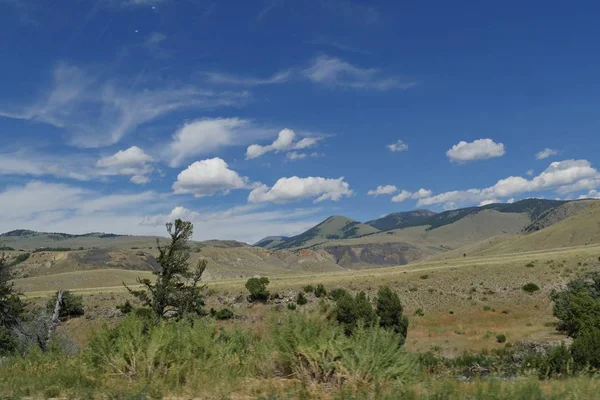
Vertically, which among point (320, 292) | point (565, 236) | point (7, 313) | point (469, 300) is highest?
point (565, 236)

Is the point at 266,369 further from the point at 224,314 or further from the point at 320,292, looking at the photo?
the point at 320,292

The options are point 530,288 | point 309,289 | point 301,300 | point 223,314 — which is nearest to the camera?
point 223,314

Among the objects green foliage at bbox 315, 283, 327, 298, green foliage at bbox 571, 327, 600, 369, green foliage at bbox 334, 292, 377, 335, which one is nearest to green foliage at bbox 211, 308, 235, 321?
green foliage at bbox 315, 283, 327, 298

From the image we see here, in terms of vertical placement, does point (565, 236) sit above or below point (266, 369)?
above

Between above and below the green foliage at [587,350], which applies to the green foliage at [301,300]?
below

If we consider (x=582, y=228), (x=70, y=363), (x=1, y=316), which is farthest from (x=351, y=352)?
(x=582, y=228)

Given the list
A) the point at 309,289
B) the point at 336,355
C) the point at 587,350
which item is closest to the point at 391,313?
the point at 587,350

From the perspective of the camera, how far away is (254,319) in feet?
156

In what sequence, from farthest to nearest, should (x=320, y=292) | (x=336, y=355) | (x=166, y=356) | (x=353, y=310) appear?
(x=320, y=292)
(x=353, y=310)
(x=166, y=356)
(x=336, y=355)

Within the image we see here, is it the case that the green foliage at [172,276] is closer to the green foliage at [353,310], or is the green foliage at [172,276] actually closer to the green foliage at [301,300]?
the green foliage at [353,310]

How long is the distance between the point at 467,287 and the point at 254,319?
1040 inches

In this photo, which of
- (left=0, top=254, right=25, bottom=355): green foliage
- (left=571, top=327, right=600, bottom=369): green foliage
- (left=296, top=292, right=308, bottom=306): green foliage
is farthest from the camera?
(left=296, top=292, right=308, bottom=306): green foliage

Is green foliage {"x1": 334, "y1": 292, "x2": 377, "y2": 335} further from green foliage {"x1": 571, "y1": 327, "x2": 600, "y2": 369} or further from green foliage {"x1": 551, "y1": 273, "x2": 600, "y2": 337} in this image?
green foliage {"x1": 571, "y1": 327, "x2": 600, "y2": 369}

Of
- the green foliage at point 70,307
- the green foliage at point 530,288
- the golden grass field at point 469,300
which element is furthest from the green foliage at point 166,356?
the green foliage at point 530,288
